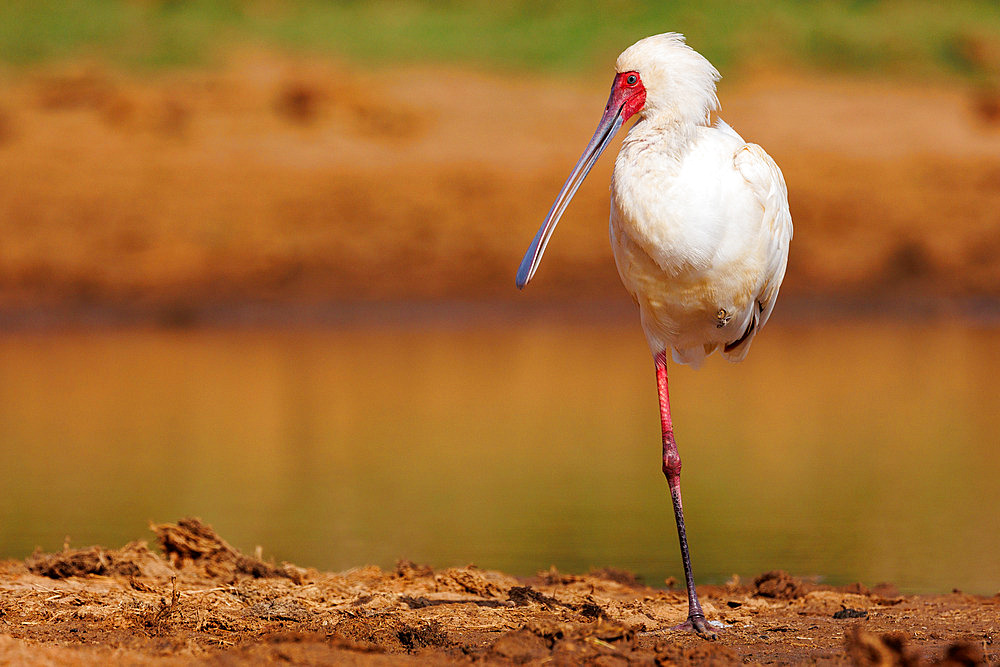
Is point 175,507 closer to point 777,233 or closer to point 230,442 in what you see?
point 230,442

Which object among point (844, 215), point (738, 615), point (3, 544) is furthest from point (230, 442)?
point (844, 215)

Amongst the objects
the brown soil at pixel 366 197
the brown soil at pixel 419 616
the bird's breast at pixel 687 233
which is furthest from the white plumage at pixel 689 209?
the brown soil at pixel 366 197

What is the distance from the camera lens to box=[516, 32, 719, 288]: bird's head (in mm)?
6297

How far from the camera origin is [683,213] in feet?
19.6

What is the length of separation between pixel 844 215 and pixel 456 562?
17232 mm

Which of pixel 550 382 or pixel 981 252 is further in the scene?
pixel 981 252

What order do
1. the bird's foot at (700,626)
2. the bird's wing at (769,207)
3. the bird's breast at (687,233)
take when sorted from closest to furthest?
the bird's foot at (700,626), the bird's breast at (687,233), the bird's wing at (769,207)

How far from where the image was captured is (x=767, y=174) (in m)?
6.37

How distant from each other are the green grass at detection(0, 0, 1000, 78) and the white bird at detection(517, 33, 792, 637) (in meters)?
27.1

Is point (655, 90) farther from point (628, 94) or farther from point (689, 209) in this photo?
point (689, 209)

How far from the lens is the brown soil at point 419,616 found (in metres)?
4.93

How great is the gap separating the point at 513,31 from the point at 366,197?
558 inches

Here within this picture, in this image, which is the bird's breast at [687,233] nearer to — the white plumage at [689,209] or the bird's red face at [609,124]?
the white plumage at [689,209]

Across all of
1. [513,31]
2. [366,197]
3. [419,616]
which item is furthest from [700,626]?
[513,31]
